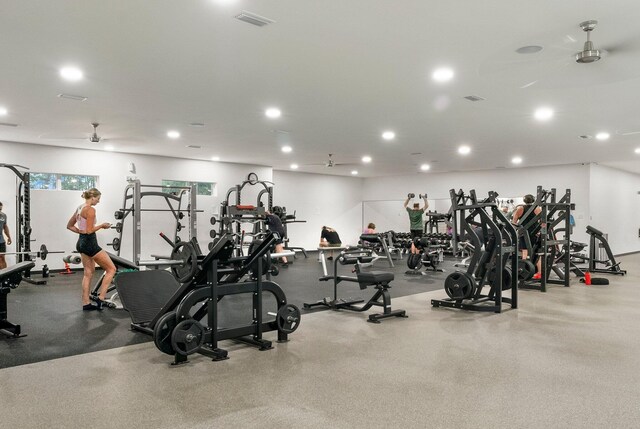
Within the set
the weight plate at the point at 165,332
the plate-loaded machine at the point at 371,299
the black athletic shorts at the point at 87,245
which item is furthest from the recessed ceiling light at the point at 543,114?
the black athletic shorts at the point at 87,245

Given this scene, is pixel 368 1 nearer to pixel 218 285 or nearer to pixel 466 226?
pixel 218 285

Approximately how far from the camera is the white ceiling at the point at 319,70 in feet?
10.7

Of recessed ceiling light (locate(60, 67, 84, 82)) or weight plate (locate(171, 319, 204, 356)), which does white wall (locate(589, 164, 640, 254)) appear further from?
recessed ceiling light (locate(60, 67, 84, 82))

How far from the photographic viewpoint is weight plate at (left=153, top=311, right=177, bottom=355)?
333 centimetres

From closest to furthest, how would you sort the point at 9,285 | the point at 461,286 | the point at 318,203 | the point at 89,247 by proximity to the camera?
the point at 9,285
the point at 461,286
the point at 89,247
the point at 318,203

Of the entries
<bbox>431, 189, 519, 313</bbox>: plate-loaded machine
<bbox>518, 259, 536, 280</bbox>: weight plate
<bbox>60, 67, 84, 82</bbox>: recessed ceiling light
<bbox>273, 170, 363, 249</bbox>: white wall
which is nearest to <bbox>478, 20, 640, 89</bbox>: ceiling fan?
<bbox>431, 189, 519, 313</bbox>: plate-loaded machine

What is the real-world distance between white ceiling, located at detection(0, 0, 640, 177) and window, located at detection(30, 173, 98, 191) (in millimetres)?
1020

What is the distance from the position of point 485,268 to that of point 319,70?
3.09m

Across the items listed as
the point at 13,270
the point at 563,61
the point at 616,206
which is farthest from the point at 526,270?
the point at 616,206

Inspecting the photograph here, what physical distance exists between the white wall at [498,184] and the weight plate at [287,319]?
10.2m

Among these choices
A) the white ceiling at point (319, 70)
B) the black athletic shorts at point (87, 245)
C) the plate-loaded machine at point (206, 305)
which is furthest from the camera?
the black athletic shorts at point (87, 245)

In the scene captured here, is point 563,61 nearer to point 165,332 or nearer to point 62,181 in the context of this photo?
point 165,332

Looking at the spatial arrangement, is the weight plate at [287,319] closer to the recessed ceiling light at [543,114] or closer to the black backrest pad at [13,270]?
the black backrest pad at [13,270]

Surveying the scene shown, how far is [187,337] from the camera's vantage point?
3377mm
